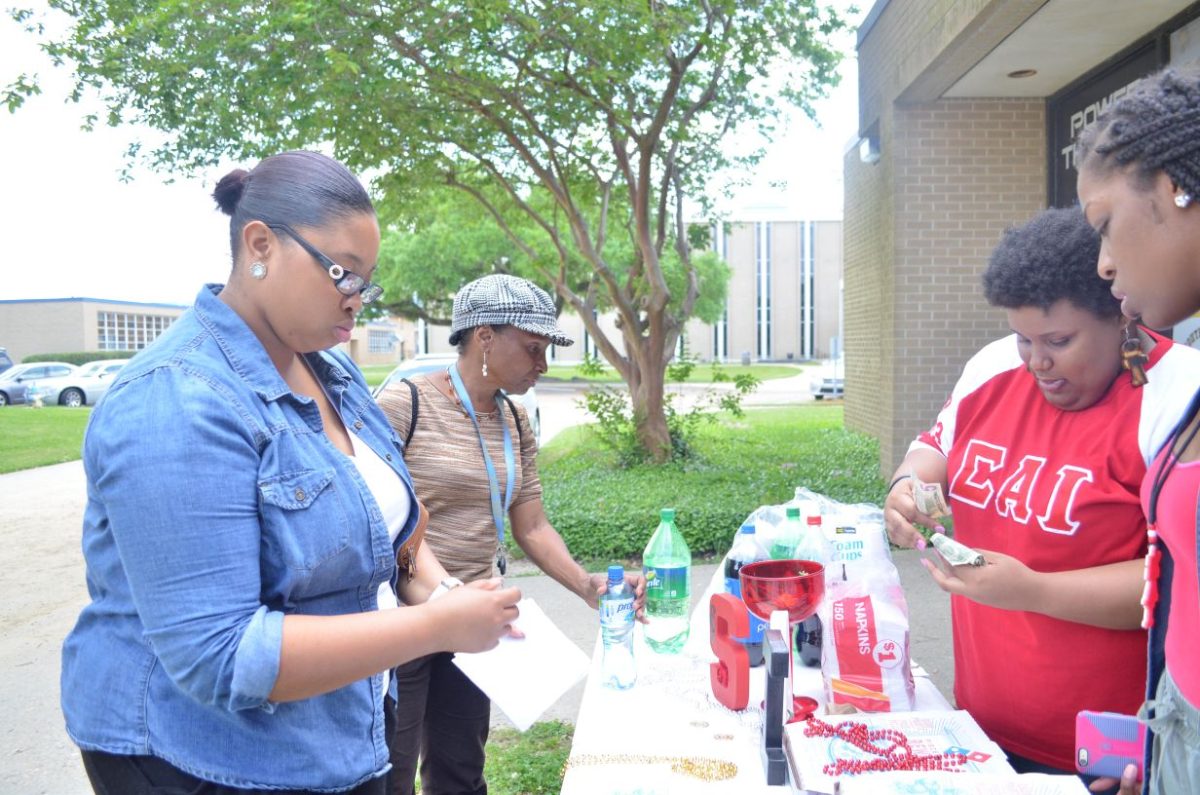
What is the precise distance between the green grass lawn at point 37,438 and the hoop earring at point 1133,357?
17612 millimetres

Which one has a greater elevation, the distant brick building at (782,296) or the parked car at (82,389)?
the distant brick building at (782,296)

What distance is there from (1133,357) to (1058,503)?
352 millimetres

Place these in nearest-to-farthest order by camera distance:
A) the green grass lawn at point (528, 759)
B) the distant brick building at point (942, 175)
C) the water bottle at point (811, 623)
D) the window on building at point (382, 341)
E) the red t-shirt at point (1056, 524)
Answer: the red t-shirt at point (1056, 524) < the water bottle at point (811, 623) < the green grass lawn at point (528, 759) < the distant brick building at point (942, 175) < the window on building at point (382, 341)

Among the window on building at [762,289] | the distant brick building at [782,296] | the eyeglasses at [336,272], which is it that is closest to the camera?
the eyeglasses at [336,272]

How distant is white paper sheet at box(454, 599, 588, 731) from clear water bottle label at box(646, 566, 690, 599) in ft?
2.63

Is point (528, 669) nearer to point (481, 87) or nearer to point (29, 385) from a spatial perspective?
point (481, 87)

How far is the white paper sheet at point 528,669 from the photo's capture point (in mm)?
2000

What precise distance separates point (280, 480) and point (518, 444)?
1624 mm

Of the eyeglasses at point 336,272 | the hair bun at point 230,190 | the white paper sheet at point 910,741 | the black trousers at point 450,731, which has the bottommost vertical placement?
the black trousers at point 450,731

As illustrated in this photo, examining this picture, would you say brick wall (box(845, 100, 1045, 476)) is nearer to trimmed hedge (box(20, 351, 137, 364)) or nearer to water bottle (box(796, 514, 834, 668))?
water bottle (box(796, 514, 834, 668))

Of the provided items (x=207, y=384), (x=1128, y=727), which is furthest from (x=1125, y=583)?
(x=207, y=384)

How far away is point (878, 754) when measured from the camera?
1.84m

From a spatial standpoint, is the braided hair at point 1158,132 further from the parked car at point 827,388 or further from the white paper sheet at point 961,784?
the parked car at point 827,388

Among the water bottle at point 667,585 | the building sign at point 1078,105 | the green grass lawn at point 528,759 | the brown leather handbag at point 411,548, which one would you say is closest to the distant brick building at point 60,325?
the building sign at point 1078,105
